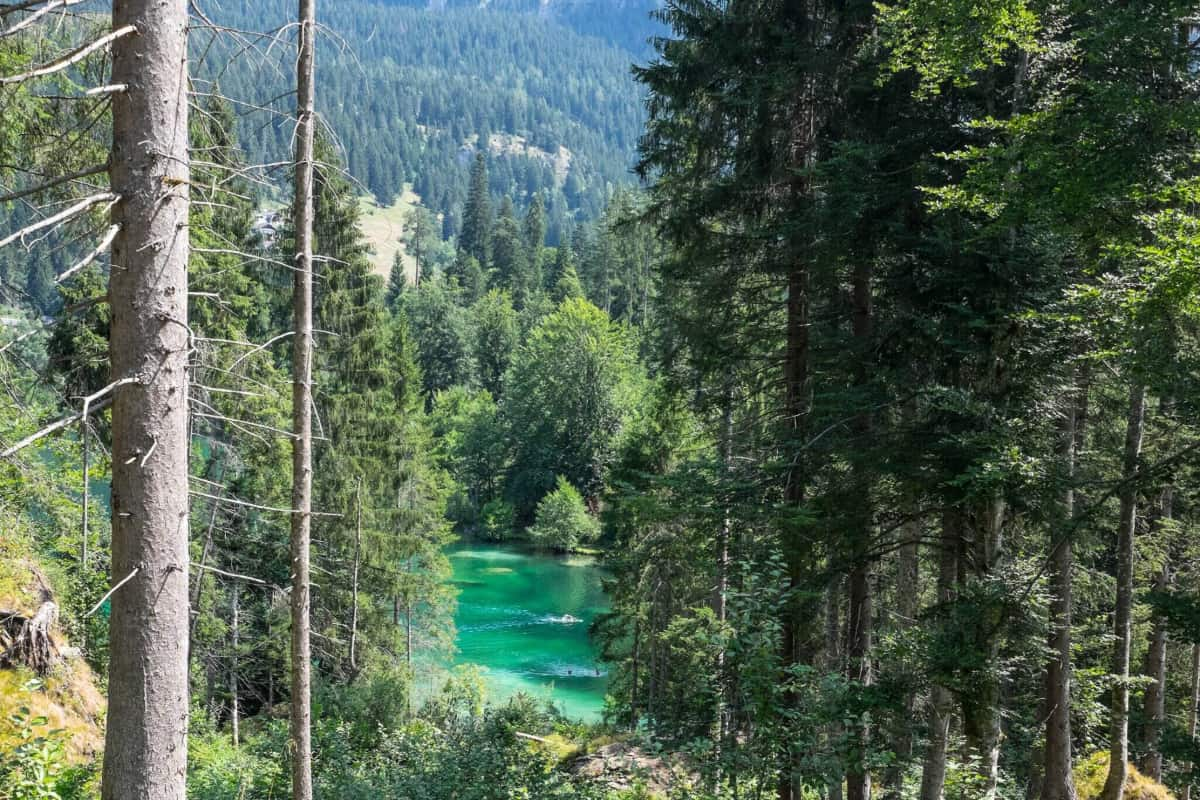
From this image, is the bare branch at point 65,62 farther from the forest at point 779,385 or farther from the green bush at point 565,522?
the green bush at point 565,522

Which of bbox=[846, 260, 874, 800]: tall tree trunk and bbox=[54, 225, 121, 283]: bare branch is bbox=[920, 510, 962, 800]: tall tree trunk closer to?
bbox=[846, 260, 874, 800]: tall tree trunk

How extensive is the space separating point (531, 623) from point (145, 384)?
1140 inches

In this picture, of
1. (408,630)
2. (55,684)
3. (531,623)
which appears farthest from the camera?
(531,623)

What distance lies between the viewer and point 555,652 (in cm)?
2767

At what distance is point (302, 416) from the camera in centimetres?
680

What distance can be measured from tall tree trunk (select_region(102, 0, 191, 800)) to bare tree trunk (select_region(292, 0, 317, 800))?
307 cm

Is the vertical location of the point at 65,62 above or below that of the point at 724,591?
above

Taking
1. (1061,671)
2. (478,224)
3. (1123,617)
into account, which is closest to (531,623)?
(1123,617)

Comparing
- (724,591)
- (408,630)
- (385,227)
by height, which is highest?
(385,227)

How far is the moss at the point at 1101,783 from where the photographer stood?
10.9 m

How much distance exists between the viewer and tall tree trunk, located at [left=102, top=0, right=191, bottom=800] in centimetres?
320

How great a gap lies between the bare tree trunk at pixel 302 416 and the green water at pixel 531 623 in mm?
13521

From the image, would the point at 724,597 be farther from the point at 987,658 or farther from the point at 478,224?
the point at 478,224

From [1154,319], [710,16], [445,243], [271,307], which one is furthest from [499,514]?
[445,243]
